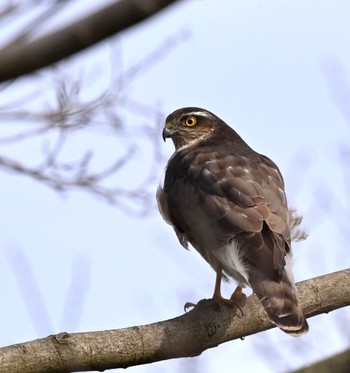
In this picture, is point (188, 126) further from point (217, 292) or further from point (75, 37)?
point (75, 37)

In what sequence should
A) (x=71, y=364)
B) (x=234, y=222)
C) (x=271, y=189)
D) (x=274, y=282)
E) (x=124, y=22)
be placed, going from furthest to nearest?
(x=271, y=189) < (x=234, y=222) < (x=274, y=282) < (x=71, y=364) < (x=124, y=22)

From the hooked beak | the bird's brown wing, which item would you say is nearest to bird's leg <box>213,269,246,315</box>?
the bird's brown wing

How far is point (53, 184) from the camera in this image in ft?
25.7

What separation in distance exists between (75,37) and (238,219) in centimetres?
352

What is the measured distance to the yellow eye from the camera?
7.76 m

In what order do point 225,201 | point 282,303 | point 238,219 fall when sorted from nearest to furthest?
point 282,303
point 238,219
point 225,201

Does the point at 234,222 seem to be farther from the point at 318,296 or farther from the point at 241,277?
the point at 318,296

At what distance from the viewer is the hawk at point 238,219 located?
500 cm

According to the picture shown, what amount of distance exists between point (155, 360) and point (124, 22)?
3078 mm

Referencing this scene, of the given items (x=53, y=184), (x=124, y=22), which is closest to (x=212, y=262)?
(x=53, y=184)

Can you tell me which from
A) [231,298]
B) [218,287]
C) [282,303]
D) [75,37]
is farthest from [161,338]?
[75,37]

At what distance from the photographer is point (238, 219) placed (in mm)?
5410

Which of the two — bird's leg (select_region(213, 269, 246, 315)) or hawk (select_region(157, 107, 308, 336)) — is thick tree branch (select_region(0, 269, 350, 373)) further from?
hawk (select_region(157, 107, 308, 336))

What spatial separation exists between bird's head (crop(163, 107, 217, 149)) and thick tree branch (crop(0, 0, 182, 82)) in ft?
18.5
